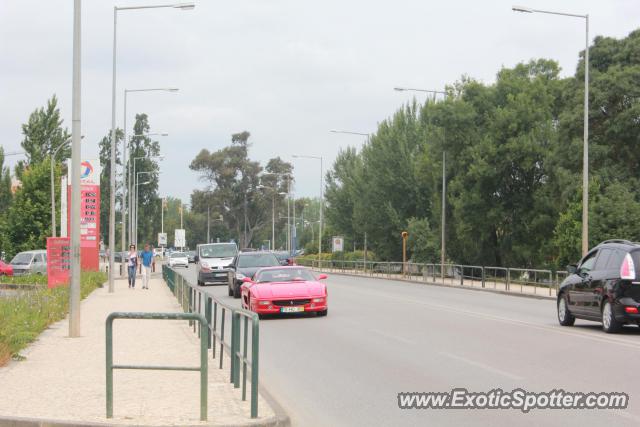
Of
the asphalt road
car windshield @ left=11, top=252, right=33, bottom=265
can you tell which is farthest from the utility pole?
car windshield @ left=11, top=252, right=33, bottom=265

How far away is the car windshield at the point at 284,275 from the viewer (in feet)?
81.4

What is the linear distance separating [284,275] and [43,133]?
68900 mm

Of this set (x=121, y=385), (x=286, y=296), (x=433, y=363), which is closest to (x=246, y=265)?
(x=286, y=296)

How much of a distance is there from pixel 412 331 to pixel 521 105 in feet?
110

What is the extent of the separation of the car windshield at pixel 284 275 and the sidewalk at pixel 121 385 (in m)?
6.25

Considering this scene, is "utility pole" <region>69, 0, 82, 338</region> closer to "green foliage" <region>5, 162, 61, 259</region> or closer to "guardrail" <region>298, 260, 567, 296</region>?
"guardrail" <region>298, 260, 567, 296</region>

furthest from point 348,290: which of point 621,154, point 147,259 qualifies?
point 621,154

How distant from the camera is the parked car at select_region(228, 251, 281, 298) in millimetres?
32688

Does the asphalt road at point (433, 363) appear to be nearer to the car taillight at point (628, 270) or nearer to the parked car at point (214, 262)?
the car taillight at point (628, 270)

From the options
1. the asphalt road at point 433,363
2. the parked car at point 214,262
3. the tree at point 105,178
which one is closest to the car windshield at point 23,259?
the parked car at point 214,262

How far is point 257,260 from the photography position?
3416cm

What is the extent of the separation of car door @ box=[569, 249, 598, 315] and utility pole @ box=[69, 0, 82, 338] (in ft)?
32.1

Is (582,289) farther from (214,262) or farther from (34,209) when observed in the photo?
(34,209)

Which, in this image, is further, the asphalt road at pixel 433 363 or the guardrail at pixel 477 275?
the guardrail at pixel 477 275
